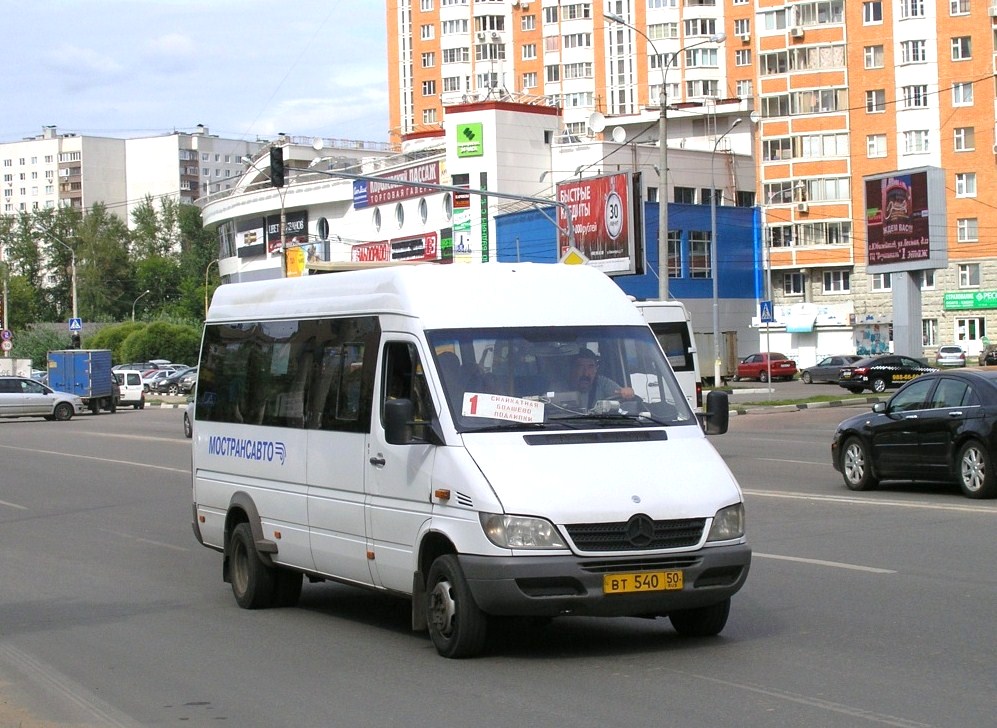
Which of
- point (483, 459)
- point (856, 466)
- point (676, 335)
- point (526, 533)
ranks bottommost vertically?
point (856, 466)

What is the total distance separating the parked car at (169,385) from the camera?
228 feet

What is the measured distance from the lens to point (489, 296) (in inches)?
338

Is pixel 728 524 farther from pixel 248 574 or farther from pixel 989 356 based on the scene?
pixel 989 356

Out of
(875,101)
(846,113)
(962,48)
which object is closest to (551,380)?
(962,48)

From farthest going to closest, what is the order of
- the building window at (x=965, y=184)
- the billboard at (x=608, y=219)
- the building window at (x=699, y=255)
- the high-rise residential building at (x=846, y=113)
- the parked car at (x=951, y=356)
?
the high-rise residential building at (x=846, y=113), the building window at (x=965, y=184), the building window at (x=699, y=255), the parked car at (x=951, y=356), the billboard at (x=608, y=219)

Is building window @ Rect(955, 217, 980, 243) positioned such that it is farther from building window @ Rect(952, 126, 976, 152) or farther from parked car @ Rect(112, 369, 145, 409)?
parked car @ Rect(112, 369, 145, 409)

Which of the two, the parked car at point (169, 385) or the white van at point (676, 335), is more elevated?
the white van at point (676, 335)

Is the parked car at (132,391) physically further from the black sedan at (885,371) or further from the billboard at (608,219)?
the black sedan at (885,371)

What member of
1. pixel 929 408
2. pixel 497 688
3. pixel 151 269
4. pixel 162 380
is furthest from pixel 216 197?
pixel 497 688

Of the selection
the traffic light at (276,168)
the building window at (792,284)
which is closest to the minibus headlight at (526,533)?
the traffic light at (276,168)

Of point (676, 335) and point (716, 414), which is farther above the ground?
point (676, 335)

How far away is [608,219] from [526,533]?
154 feet

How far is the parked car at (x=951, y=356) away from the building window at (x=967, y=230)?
7086 mm

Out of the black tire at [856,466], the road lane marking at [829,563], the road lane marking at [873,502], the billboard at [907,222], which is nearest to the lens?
the road lane marking at [829,563]
